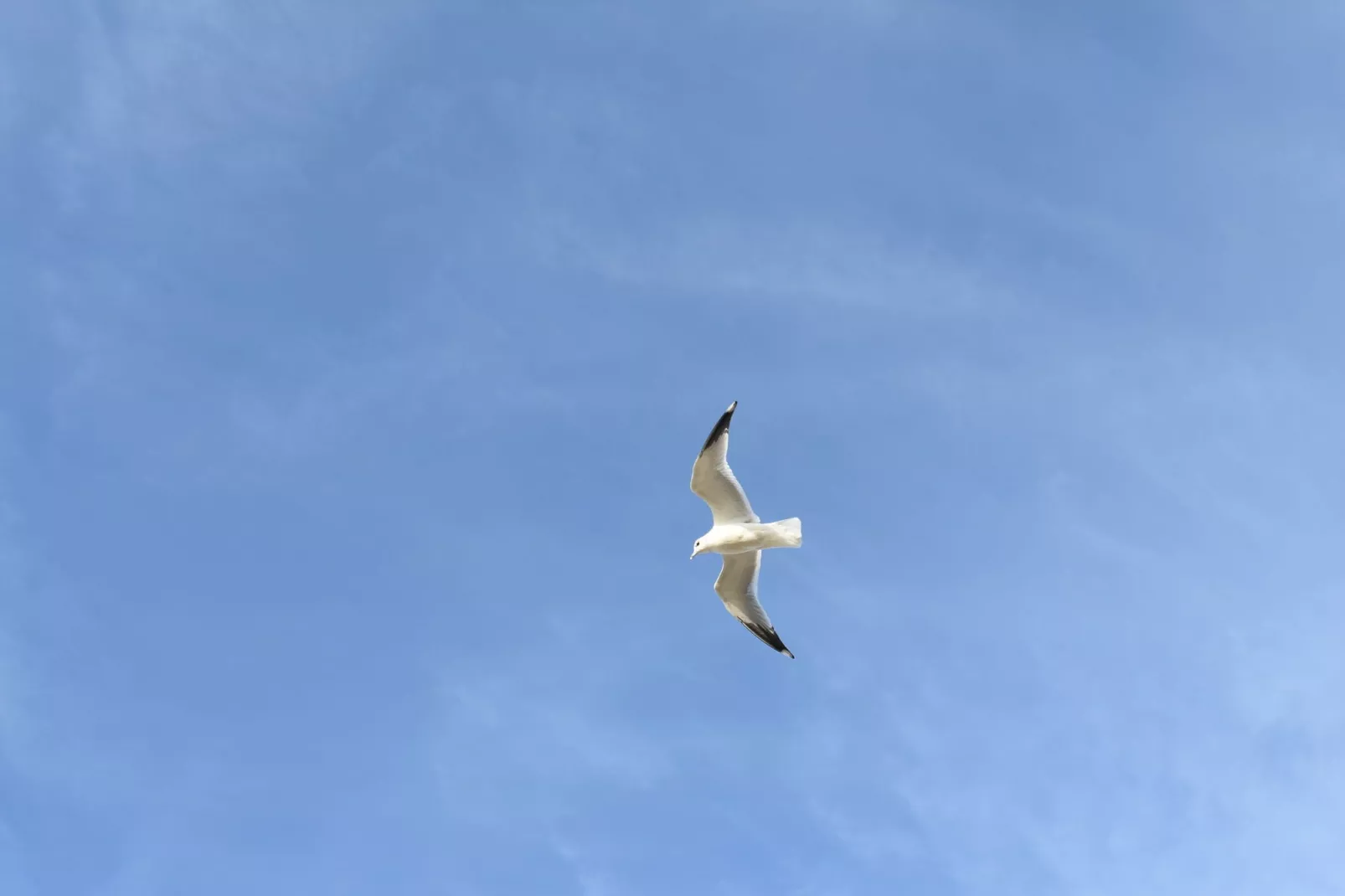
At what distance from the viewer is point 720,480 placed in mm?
38094

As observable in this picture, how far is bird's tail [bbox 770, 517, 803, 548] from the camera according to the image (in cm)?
3716

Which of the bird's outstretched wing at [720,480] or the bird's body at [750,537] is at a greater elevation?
the bird's outstretched wing at [720,480]

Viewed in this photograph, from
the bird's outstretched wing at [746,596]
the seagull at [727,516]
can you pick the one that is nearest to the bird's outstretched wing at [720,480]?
the seagull at [727,516]

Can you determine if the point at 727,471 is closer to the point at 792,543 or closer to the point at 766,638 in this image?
the point at 792,543

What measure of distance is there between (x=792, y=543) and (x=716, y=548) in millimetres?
2405

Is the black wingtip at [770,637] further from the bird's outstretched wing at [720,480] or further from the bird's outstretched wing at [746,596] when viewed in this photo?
the bird's outstretched wing at [720,480]

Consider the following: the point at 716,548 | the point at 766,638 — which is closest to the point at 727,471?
the point at 716,548

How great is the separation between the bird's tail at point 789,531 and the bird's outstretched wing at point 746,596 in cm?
308

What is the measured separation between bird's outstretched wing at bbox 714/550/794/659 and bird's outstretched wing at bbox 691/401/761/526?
6.96 ft

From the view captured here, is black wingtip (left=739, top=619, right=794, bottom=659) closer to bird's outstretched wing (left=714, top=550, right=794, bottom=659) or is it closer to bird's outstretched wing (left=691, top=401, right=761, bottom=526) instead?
bird's outstretched wing (left=714, top=550, right=794, bottom=659)

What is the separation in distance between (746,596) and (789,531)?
13.9 ft

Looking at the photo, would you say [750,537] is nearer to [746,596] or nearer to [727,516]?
[727,516]

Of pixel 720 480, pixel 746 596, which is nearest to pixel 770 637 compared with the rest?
pixel 746 596

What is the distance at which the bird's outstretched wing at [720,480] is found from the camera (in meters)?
37.9
